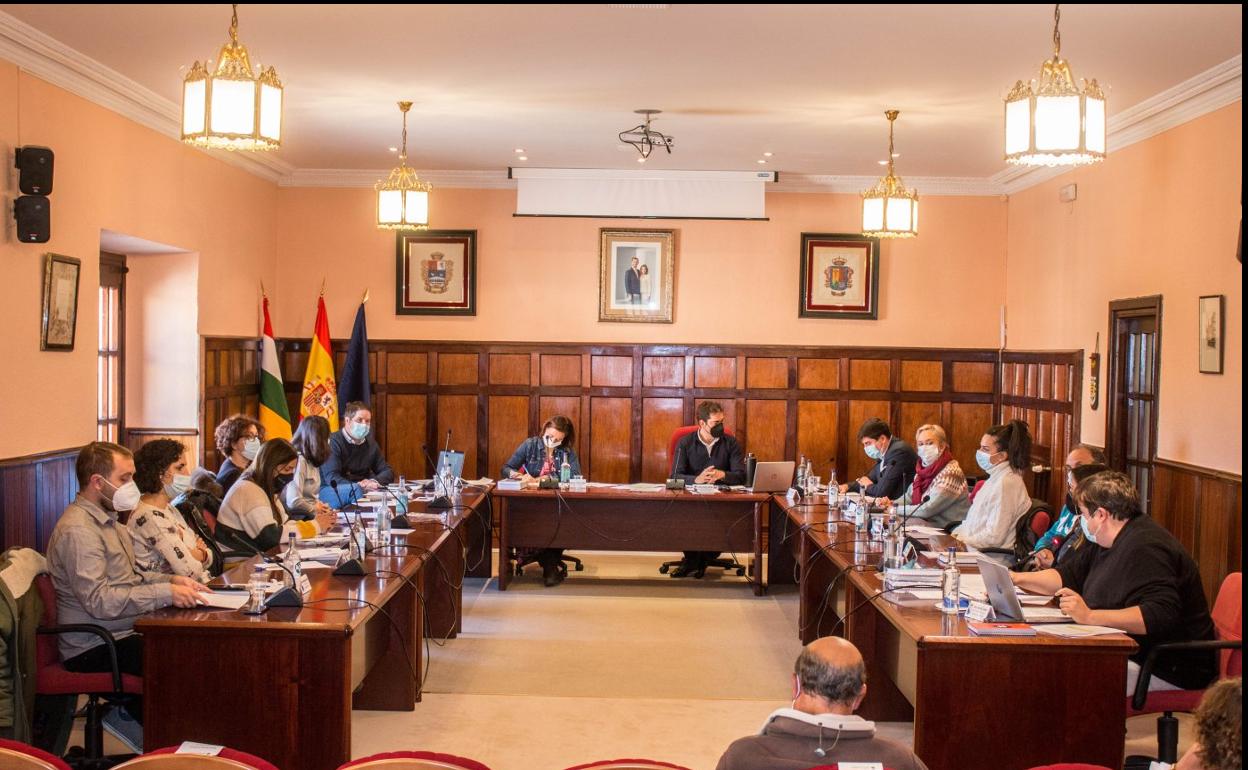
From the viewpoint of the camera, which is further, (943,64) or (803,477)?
(803,477)

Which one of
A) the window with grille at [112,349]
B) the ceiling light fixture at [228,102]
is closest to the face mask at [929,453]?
the ceiling light fixture at [228,102]

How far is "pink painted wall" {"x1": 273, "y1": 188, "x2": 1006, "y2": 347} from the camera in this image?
9.98 meters

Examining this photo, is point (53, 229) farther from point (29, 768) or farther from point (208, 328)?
point (29, 768)

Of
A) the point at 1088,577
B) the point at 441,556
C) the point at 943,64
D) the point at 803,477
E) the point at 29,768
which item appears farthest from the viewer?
the point at 803,477

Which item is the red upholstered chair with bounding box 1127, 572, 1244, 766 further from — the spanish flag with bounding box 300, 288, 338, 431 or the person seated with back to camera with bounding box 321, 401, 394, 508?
the spanish flag with bounding box 300, 288, 338, 431

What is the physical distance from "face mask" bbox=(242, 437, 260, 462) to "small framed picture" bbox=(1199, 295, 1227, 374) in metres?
5.17

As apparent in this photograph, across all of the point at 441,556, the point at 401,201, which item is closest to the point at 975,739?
the point at 441,556

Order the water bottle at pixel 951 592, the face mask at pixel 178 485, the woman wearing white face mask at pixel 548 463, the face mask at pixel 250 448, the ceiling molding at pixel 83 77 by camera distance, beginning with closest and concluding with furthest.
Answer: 1. the water bottle at pixel 951 592
2. the ceiling molding at pixel 83 77
3. the face mask at pixel 250 448
4. the face mask at pixel 178 485
5. the woman wearing white face mask at pixel 548 463

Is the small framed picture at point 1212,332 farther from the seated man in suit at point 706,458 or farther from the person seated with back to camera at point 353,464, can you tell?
the person seated with back to camera at point 353,464

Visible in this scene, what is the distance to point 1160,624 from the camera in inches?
155

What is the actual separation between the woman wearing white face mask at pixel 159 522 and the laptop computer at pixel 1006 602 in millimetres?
3018

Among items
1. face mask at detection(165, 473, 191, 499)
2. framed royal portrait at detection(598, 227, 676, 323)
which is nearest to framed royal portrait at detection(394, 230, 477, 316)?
framed royal portrait at detection(598, 227, 676, 323)

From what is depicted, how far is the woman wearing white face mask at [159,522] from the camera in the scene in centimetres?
448

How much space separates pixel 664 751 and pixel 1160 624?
198cm
